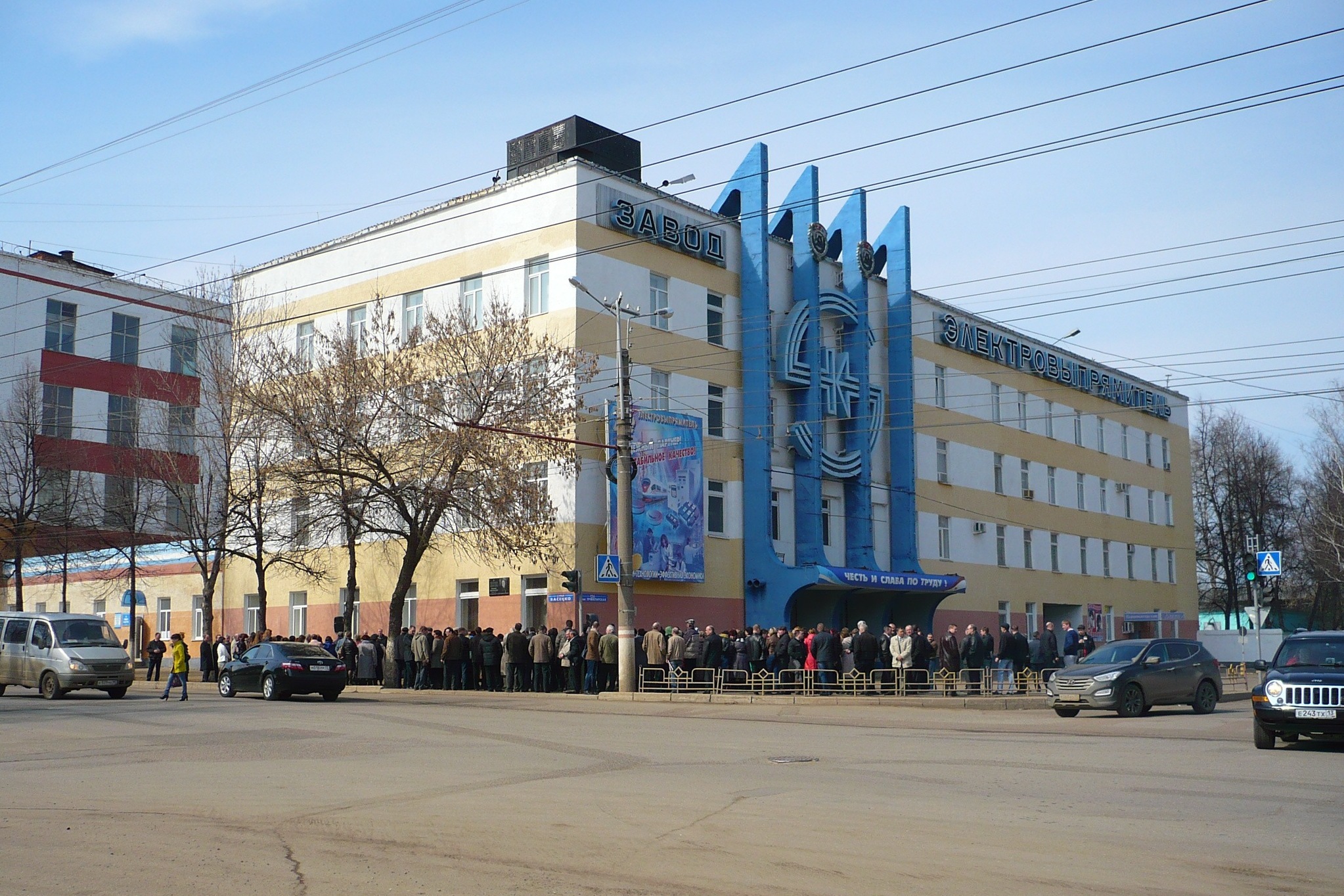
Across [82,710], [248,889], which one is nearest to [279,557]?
[82,710]

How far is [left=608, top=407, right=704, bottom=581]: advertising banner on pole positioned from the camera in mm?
36656

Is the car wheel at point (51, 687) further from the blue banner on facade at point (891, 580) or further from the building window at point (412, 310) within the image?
the blue banner on facade at point (891, 580)

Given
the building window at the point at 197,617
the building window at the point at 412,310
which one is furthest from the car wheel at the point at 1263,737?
the building window at the point at 197,617

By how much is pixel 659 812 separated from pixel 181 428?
139 ft

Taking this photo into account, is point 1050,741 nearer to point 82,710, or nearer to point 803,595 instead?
point 82,710

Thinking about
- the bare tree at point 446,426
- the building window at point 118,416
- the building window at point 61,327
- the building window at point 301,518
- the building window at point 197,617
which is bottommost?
the building window at point 197,617

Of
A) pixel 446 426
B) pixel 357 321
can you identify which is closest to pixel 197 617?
pixel 357 321

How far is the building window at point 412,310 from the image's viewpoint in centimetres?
4200

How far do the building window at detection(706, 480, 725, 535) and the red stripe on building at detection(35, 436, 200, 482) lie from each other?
17.5 m

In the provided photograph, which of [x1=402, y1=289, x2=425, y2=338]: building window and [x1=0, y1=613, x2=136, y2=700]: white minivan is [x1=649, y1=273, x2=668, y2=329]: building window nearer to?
[x1=402, y1=289, x2=425, y2=338]: building window

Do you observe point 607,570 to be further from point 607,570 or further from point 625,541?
point 625,541

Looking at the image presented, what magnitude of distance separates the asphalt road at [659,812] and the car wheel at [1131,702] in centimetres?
313

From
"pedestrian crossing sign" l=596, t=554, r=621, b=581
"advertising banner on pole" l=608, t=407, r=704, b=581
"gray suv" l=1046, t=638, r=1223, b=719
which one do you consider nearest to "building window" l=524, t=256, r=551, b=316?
"advertising banner on pole" l=608, t=407, r=704, b=581

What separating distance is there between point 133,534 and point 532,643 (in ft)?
73.2
